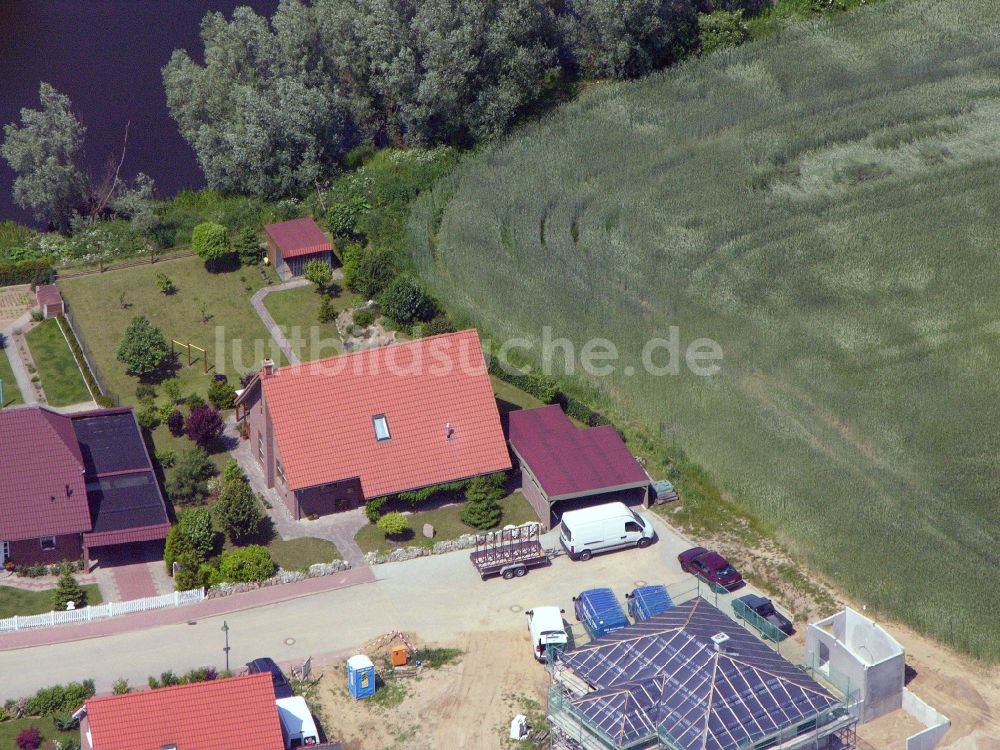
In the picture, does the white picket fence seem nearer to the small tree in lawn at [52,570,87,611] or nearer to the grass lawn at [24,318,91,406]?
the small tree in lawn at [52,570,87,611]

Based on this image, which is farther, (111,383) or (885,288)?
(885,288)

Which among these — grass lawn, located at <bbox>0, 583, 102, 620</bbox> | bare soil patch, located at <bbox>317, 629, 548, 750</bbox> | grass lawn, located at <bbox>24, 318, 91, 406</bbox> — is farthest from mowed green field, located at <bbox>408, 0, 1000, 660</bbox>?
grass lawn, located at <bbox>0, 583, 102, 620</bbox>

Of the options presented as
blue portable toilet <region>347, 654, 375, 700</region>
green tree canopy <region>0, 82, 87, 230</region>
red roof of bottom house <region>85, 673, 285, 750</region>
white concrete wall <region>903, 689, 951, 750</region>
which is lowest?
white concrete wall <region>903, 689, 951, 750</region>

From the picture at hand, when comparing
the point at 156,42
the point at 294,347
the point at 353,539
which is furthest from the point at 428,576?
the point at 156,42

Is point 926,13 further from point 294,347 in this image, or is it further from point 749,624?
point 749,624

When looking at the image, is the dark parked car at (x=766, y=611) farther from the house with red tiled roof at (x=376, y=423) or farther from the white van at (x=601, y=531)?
the house with red tiled roof at (x=376, y=423)

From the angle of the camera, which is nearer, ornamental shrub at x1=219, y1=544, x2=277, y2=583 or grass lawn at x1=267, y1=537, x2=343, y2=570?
ornamental shrub at x1=219, y1=544, x2=277, y2=583

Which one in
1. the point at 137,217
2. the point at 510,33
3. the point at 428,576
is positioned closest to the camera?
the point at 428,576

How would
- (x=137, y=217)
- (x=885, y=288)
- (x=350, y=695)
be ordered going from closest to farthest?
(x=350, y=695), (x=885, y=288), (x=137, y=217)
